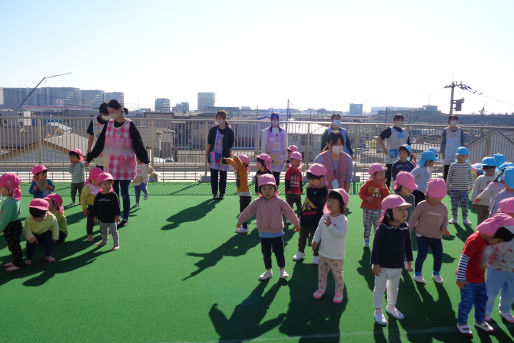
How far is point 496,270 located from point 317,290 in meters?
1.79

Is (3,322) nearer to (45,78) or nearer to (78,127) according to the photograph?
(78,127)

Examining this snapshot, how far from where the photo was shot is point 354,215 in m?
8.00

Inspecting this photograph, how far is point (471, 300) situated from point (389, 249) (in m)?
0.83

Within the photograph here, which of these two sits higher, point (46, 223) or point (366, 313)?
point (46, 223)

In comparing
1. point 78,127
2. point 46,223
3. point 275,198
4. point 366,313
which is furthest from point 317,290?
point 78,127

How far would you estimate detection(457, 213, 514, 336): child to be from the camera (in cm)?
335

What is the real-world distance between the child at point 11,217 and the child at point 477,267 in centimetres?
505

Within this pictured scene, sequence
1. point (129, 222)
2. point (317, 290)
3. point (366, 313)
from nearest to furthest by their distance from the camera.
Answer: point (366, 313) → point (317, 290) → point (129, 222)

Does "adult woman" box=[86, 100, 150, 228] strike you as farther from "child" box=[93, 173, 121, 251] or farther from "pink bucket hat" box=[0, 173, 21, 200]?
"pink bucket hat" box=[0, 173, 21, 200]

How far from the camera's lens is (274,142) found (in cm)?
802

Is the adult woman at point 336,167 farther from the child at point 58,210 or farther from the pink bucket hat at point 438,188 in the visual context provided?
the child at point 58,210

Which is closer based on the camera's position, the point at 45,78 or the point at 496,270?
the point at 496,270

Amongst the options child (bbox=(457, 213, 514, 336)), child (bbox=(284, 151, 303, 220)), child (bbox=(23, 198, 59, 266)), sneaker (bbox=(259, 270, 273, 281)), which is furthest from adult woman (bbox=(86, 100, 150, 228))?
child (bbox=(457, 213, 514, 336))

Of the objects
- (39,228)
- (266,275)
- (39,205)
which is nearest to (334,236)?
(266,275)
